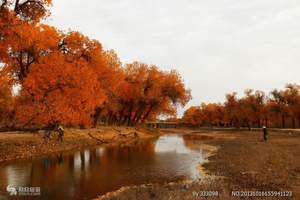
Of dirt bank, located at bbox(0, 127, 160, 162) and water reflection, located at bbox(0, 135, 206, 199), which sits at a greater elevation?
dirt bank, located at bbox(0, 127, 160, 162)

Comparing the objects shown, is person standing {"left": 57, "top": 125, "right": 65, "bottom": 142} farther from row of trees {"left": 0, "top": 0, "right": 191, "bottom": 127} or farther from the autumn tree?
the autumn tree

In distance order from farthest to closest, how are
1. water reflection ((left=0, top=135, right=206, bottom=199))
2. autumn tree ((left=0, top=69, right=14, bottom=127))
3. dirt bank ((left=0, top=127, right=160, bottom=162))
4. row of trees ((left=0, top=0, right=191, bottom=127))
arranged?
autumn tree ((left=0, top=69, right=14, bottom=127))
dirt bank ((left=0, top=127, right=160, bottom=162))
row of trees ((left=0, top=0, right=191, bottom=127))
water reflection ((left=0, top=135, right=206, bottom=199))

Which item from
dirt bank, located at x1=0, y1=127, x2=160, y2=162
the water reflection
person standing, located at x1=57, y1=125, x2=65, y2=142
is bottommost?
the water reflection

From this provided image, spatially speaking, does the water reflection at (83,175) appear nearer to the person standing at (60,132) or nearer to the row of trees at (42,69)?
the row of trees at (42,69)

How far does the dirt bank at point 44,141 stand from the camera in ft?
103

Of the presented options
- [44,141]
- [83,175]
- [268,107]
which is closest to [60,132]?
[44,141]

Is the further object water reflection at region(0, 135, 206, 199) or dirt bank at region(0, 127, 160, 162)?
dirt bank at region(0, 127, 160, 162)

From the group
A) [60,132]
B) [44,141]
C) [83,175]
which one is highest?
[60,132]

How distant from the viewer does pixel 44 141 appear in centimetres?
3762

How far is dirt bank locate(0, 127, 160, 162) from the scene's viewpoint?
3131cm

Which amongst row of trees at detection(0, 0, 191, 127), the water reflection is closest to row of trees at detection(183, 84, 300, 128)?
row of trees at detection(0, 0, 191, 127)

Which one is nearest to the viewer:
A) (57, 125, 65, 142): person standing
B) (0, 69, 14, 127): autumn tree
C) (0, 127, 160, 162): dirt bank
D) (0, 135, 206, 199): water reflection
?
(0, 135, 206, 199): water reflection

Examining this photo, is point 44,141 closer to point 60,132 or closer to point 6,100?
point 60,132

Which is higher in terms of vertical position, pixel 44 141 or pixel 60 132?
pixel 60 132
